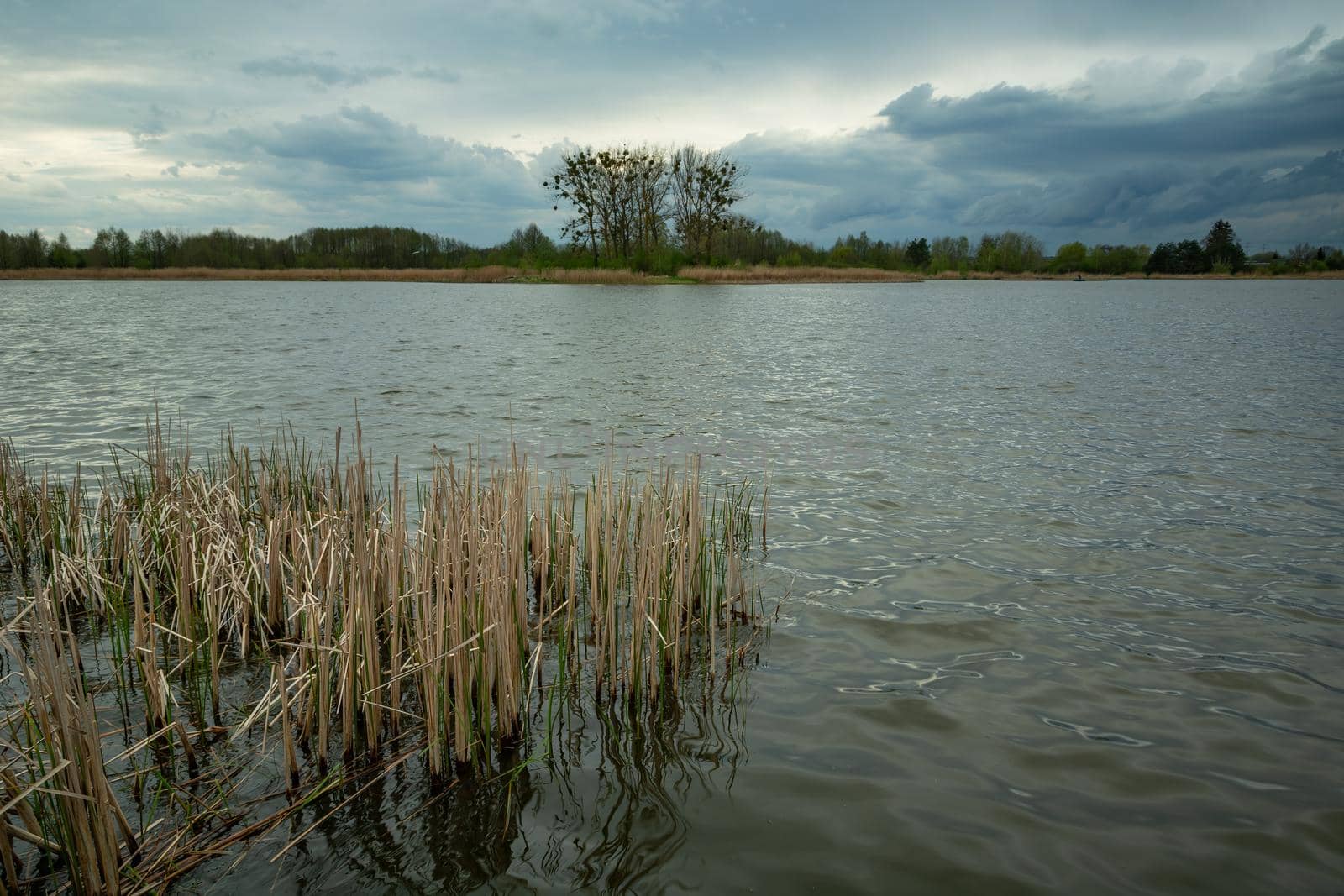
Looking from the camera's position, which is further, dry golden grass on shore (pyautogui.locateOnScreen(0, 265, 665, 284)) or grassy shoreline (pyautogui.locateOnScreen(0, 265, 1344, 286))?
dry golden grass on shore (pyautogui.locateOnScreen(0, 265, 665, 284))

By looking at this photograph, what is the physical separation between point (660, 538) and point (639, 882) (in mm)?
1660

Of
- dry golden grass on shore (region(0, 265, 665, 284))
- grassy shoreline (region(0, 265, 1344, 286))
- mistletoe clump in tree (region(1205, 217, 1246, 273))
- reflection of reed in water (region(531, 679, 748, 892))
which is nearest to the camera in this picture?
reflection of reed in water (region(531, 679, 748, 892))

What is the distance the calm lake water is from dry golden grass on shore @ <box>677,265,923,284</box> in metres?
51.3

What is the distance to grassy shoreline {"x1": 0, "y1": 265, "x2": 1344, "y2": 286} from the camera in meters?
65.6

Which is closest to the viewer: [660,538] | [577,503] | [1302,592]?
[660,538]

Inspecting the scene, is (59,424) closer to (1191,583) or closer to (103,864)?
(103,864)

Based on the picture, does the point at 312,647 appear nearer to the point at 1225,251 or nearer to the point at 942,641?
the point at 942,641

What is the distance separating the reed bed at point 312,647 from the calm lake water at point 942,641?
0.27m

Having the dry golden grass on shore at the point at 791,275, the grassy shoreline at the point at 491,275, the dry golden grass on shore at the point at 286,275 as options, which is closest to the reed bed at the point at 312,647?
the grassy shoreline at the point at 491,275

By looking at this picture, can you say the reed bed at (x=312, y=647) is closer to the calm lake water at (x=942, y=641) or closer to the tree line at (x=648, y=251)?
the calm lake water at (x=942, y=641)

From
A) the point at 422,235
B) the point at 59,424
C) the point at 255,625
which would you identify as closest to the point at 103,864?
the point at 255,625

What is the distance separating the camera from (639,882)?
9.36 feet

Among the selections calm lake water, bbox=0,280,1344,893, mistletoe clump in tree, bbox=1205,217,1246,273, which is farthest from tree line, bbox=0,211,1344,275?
calm lake water, bbox=0,280,1344,893

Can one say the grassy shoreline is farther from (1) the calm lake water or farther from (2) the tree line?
(1) the calm lake water
